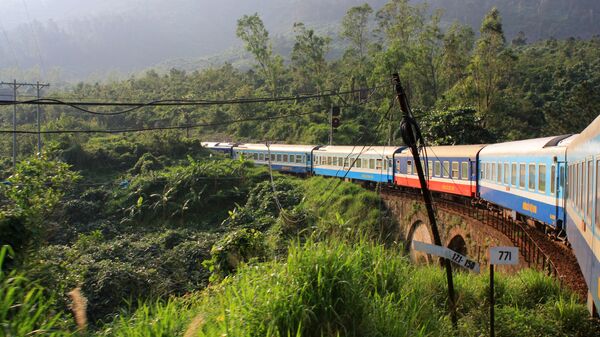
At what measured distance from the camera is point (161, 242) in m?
22.2

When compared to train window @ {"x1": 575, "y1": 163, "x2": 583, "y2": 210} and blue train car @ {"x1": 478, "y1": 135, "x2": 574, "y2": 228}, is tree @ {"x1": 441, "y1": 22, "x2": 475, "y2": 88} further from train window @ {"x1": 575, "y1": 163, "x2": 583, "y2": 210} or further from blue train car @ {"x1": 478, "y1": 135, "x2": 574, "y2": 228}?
train window @ {"x1": 575, "y1": 163, "x2": 583, "y2": 210}

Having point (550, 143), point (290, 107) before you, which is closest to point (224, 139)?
point (290, 107)

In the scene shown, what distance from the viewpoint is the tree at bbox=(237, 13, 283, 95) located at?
5350 cm

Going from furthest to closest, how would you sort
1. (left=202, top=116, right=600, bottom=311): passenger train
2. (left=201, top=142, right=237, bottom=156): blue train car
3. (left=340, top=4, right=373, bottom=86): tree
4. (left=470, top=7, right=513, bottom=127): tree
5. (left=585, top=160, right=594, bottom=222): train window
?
(left=340, top=4, right=373, bottom=86): tree, (left=201, top=142, right=237, bottom=156): blue train car, (left=470, top=7, right=513, bottom=127): tree, (left=202, top=116, right=600, bottom=311): passenger train, (left=585, top=160, right=594, bottom=222): train window

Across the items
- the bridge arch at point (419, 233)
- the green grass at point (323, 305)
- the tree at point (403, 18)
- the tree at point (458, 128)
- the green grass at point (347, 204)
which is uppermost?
the tree at point (403, 18)

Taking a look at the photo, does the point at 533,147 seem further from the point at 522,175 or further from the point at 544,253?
the point at 544,253

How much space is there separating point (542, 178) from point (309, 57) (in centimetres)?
4597

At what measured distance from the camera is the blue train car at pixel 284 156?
3342 cm

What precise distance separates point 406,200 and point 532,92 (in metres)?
29.5

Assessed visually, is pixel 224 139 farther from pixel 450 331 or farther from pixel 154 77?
pixel 450 331

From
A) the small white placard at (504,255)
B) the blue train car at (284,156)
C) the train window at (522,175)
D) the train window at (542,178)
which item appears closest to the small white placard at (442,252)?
the small white placard at (504,255)

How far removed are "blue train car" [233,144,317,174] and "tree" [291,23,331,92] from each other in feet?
58.9

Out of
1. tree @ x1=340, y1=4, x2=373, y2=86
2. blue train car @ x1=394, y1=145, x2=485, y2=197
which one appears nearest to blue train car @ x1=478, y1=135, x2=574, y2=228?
blue train car @ x1=394, y1=145, x2=485, y2=197

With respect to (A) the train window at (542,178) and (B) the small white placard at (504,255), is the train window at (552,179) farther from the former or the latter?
A: (B) the small white placard at (504,255)
